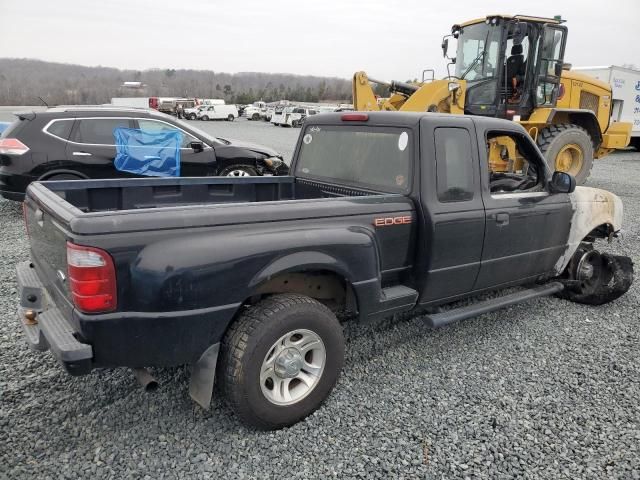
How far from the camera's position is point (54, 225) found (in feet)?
8.73

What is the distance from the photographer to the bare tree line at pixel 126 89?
3499 inches

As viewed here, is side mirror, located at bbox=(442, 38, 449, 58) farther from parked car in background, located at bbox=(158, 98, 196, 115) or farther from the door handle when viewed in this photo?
parked car in background, located at bbox=(158, 98, 196, 115)

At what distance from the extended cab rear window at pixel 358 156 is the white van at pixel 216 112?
4718 centimetres

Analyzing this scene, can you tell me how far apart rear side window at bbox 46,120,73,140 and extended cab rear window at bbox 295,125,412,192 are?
4.70m

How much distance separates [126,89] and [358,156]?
384ft

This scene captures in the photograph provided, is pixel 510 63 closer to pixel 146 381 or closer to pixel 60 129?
pixel 60 129

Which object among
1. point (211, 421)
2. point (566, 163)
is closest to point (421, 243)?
point (211, 421)

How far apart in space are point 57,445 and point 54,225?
1.21 metres

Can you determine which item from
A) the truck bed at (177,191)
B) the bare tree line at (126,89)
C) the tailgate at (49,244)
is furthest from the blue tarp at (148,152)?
the bare tree line at (126,89)

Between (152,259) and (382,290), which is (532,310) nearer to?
(382,290)

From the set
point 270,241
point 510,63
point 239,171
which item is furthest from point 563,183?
point 510,63

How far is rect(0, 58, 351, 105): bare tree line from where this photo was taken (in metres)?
88.9

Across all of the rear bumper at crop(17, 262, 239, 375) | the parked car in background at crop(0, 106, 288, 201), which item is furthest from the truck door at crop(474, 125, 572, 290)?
the parked car in background at crop(0, 106, 288, 201)

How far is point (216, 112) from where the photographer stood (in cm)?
4931
